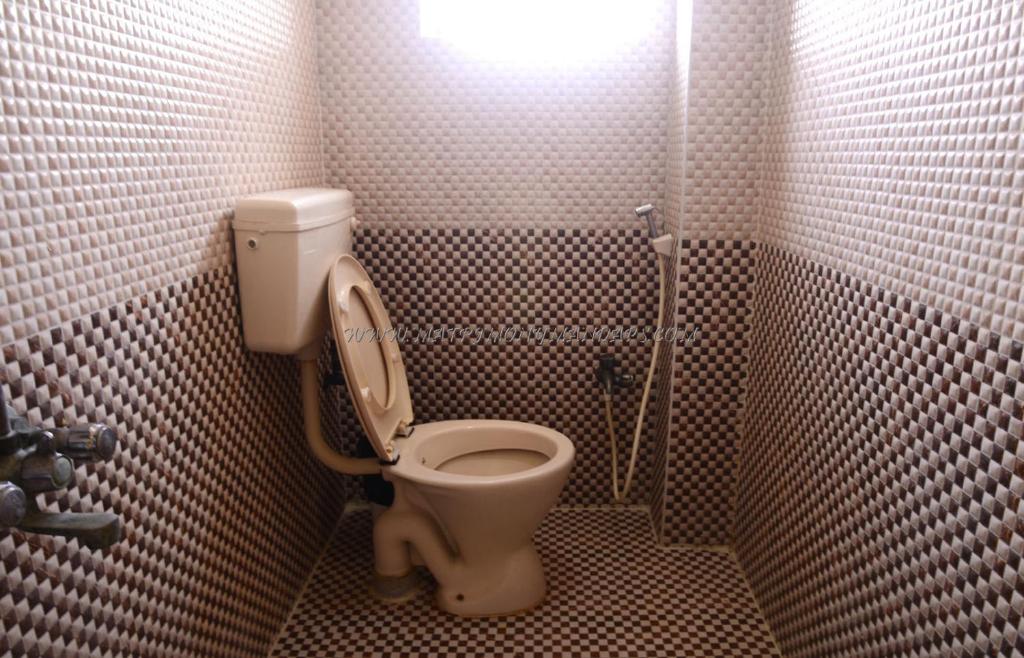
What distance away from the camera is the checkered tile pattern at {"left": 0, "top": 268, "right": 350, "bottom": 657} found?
107cm

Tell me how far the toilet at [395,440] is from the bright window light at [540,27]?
608 millimetres

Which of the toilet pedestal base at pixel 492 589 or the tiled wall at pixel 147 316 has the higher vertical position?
the tiled wall at pixel 147 316

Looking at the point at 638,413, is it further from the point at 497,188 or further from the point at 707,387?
the point at 497,188

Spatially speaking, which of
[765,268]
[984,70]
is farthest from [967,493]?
[765,268]

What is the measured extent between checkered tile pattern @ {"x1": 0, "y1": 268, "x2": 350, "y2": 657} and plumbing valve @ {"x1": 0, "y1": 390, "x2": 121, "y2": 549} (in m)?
0.19

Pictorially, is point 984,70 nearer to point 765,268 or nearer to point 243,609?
point 765,268

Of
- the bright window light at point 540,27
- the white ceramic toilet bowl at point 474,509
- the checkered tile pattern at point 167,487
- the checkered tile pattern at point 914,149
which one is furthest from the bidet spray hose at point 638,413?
the checkered tile pattern at point 167,487

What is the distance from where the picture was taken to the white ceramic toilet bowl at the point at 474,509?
1.84 metres

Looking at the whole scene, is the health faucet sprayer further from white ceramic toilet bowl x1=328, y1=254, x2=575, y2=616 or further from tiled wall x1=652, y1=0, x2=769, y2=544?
white ceramic toilet bowl x1=328, y1=254, x2=575, y2=616

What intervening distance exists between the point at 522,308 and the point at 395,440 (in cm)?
61

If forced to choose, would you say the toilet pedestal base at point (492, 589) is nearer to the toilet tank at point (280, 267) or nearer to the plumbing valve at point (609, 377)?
the plumbing valve at point (609, 377)

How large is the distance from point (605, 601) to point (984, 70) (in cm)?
154

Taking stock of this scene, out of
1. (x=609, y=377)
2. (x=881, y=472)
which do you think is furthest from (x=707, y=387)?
(x=881, y=472)

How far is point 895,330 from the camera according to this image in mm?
1302
